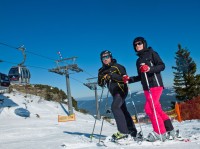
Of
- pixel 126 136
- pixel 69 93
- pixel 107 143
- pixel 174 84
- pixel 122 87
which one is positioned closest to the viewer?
pixel 107 143

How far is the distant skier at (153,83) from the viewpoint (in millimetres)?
4578

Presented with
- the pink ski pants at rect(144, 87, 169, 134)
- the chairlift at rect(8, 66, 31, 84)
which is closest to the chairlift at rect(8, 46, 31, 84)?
the chairlift at rect(8, 66, 31, 84)

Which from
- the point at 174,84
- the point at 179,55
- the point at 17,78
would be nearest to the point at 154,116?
the point at 17,78

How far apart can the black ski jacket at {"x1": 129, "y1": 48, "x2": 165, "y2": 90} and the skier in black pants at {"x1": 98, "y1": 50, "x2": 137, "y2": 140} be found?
466 millimetres

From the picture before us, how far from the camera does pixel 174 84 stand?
48750 millimetres

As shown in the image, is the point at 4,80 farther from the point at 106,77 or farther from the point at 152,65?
the point at 152,65

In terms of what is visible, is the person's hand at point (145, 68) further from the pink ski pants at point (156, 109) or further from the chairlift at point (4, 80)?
the chairlift at point (4, 80)

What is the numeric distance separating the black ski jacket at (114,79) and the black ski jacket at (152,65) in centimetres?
45

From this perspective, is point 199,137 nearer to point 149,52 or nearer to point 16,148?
point 149,52

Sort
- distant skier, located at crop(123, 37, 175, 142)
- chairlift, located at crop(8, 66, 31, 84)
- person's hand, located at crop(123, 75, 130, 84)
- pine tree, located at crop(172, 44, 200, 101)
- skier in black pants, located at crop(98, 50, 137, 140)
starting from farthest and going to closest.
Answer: pine tree, located at crop(172, 44, 200, 101) < chairlift, located at crop(8, 66, 31, 84) < skier in black pants, located at crop(98, 50, 137, 140) < person's hand, located at crop(123, 75, 130, 84) < distant skier, located at crop(123, 37, 175, 142)

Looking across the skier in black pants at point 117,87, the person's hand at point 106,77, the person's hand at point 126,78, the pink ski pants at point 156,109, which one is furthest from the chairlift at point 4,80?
the pink ski pants at point 156,109

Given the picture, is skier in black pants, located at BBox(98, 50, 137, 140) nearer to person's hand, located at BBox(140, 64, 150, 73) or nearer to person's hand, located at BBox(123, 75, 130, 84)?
person's hand, located at BBox(123, 75, 130, 84)

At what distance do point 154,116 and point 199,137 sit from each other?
30.2 inches

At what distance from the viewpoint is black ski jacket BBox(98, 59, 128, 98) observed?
523cm
